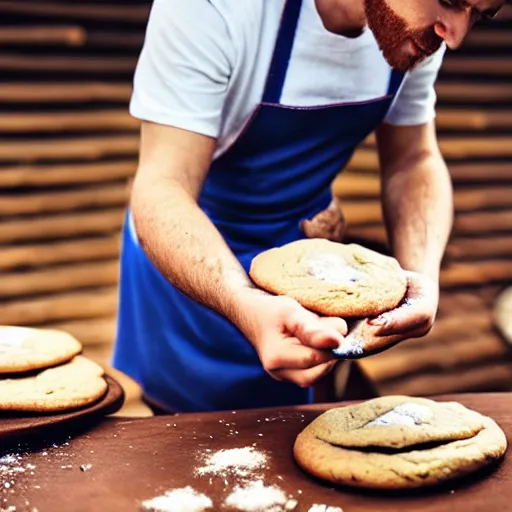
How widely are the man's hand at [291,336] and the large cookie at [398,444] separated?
156 millimetres

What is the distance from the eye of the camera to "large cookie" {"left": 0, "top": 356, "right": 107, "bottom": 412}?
192cm

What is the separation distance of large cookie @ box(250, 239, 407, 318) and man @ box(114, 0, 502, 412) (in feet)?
0.21

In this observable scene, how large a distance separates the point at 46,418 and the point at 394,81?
60.2 inches

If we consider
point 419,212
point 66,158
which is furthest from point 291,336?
point 66,158

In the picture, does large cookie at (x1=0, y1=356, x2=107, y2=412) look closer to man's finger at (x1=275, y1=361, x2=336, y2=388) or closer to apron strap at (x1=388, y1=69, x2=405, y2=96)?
man's finger at (x1=275, y1=361, x2=336, y2=388)

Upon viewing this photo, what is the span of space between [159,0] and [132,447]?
4.04 feet

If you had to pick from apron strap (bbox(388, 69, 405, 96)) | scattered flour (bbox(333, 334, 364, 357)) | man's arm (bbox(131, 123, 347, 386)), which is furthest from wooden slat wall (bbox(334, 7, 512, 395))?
scattered flour (bbox(333, 334, 364, 357))

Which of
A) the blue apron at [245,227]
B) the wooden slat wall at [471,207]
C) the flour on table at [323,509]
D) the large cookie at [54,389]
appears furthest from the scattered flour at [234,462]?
the wooden slat wall at [471,207]

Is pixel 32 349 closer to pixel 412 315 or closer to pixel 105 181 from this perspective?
pixel 412 315

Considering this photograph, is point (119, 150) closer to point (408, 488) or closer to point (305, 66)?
point (305, 66)

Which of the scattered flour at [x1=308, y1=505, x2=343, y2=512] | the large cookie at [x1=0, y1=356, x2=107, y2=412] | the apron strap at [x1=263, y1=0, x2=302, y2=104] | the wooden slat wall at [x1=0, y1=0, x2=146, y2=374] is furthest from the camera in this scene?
the wooden slat wall at [x1=0, y1=0, x2=146, y2=374]

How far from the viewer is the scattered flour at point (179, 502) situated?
5.18ft

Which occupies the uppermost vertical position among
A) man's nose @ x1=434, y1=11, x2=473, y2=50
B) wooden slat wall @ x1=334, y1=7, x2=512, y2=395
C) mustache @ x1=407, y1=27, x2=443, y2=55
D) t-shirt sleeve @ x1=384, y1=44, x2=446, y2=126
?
man's nose @ x1=434, y1=11, x2=473, y2=50

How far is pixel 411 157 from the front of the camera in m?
2.90
